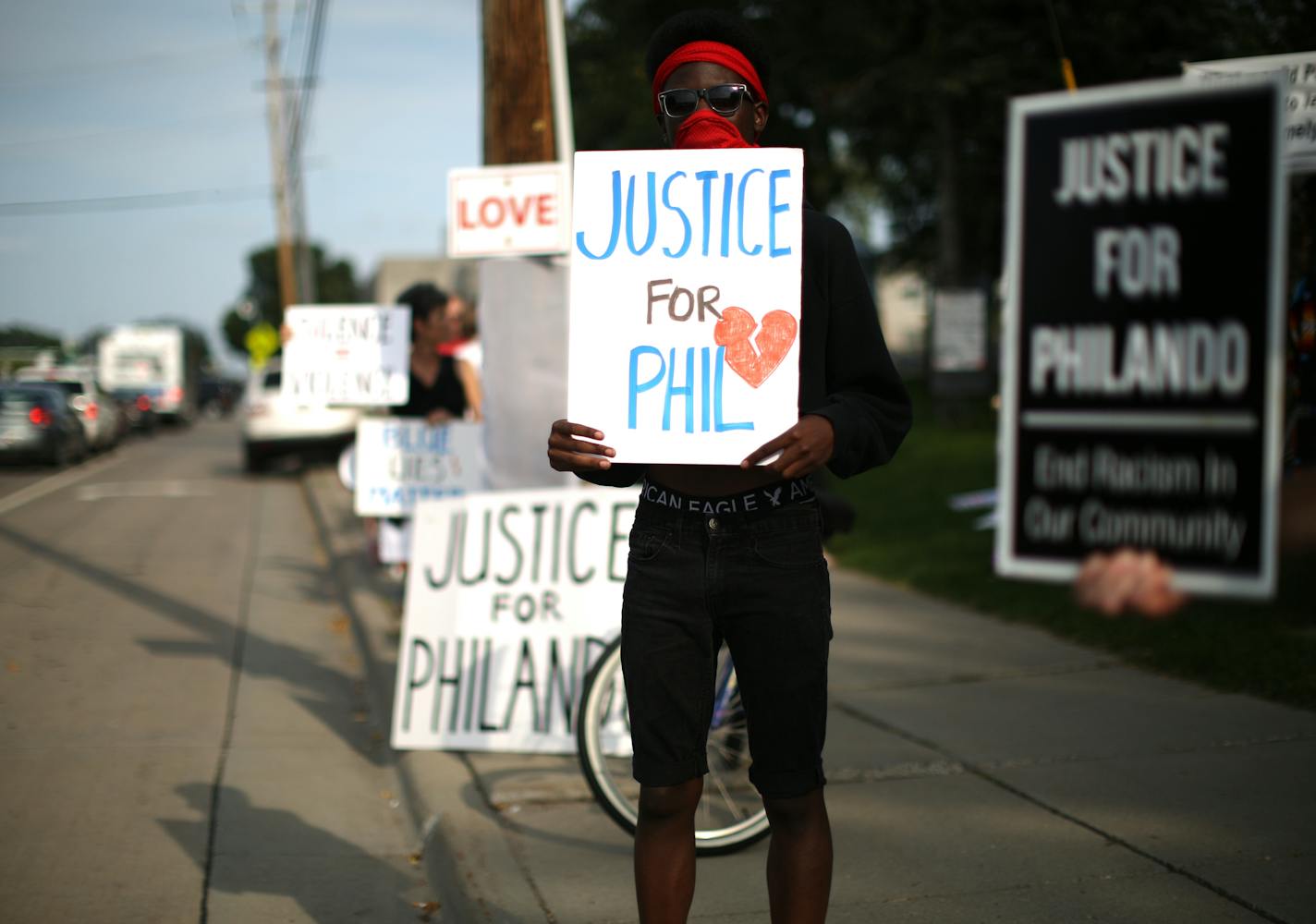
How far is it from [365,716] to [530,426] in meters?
1.77

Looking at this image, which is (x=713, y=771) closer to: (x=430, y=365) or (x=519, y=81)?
(x=519, y=81)

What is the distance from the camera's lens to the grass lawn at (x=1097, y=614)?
6.29 meters

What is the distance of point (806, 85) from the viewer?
2198cm

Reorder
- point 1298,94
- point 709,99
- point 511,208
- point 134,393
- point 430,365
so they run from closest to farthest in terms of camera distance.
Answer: point 709,99, point 1298,94, point 511,208, point 430,365, point 134,393

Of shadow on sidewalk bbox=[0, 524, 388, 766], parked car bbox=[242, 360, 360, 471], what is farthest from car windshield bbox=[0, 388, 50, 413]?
shadow on sidewalk bbox=[0, 524, 388, 766]

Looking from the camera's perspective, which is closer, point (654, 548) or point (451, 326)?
point (654, 548)

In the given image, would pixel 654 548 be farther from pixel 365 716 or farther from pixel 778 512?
pixel 365 716

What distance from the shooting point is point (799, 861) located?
277 centimetres

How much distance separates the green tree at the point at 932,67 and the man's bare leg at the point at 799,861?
201 inches

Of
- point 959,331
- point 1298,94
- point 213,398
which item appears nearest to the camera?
point 1298,94

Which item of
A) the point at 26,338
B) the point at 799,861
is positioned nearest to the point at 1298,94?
the point at 799,861

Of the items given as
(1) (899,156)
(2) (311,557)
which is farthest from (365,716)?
(1) (899,156)

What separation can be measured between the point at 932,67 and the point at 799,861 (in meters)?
17.7

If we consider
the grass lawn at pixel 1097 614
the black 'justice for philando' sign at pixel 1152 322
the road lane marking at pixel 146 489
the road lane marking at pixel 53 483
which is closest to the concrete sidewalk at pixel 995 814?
the grass lawn at pixel 1097 614
